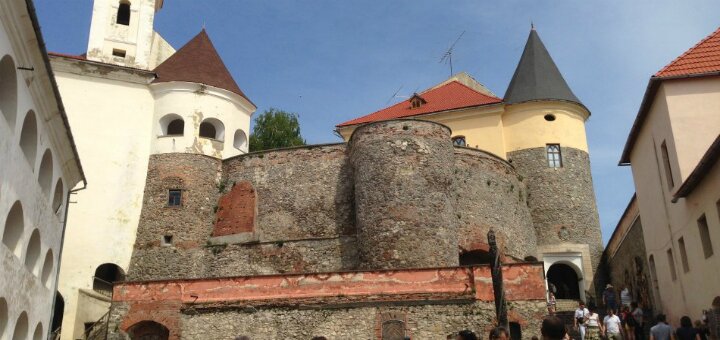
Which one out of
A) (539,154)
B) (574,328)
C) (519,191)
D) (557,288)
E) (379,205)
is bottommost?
(574,328)

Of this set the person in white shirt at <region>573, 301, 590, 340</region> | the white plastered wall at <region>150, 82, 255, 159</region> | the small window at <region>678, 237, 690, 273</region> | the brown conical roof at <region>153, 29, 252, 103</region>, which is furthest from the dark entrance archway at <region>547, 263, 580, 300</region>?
the brown conical roof at <region>153, 29, 252, 103</region>

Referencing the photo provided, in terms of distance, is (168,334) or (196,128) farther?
(196,128)

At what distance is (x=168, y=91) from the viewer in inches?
1158

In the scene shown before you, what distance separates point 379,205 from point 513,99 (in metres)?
11.9

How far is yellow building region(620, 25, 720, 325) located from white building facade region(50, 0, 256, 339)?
58.8ft

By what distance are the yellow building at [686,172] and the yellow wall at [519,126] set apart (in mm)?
12381

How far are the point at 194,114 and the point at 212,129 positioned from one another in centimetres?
184

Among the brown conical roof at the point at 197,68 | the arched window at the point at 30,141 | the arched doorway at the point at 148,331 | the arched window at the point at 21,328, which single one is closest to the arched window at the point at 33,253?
the arched window at the point at 21,328

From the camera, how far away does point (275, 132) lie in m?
42.2

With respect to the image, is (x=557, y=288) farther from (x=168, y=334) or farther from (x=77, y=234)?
(x=77, y=234)

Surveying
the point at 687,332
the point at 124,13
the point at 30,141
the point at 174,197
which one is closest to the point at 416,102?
the point at 174,197

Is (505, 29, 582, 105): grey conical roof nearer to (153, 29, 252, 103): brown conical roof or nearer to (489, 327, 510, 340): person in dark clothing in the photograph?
(153, 29, 252, 103): brown conical roof

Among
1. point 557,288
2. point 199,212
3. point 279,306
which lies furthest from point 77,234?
point 557,288

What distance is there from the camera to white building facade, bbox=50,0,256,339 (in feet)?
85.4
